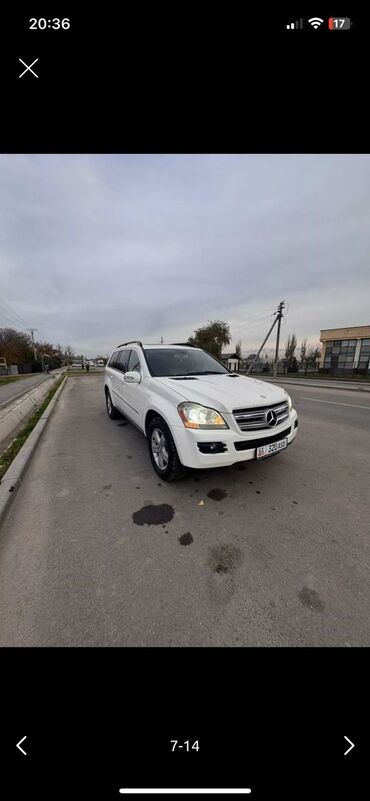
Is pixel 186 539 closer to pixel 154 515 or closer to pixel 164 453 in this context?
pixel 154 515

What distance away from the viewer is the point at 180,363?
3986 mm

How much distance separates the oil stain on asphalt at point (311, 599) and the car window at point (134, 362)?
10.4ft

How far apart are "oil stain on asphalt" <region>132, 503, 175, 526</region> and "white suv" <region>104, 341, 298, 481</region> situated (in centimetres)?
38

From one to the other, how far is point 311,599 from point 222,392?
73.8 inches

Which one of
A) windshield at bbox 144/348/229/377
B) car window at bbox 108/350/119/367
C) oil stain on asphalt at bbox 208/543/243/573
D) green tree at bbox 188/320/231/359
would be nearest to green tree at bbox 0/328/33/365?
green tree at bbox 188/320/231/359

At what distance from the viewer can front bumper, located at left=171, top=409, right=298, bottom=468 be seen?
8.02ft

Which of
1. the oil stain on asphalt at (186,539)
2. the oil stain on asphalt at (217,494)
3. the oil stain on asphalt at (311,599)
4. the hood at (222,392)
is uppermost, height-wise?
the hood at (222,392)

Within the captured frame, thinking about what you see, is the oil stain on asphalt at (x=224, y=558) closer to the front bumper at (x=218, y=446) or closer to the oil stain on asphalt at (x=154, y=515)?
the oil stain on asphalt at (x=154, y=515)

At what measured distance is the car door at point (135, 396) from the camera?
3.54 metres
